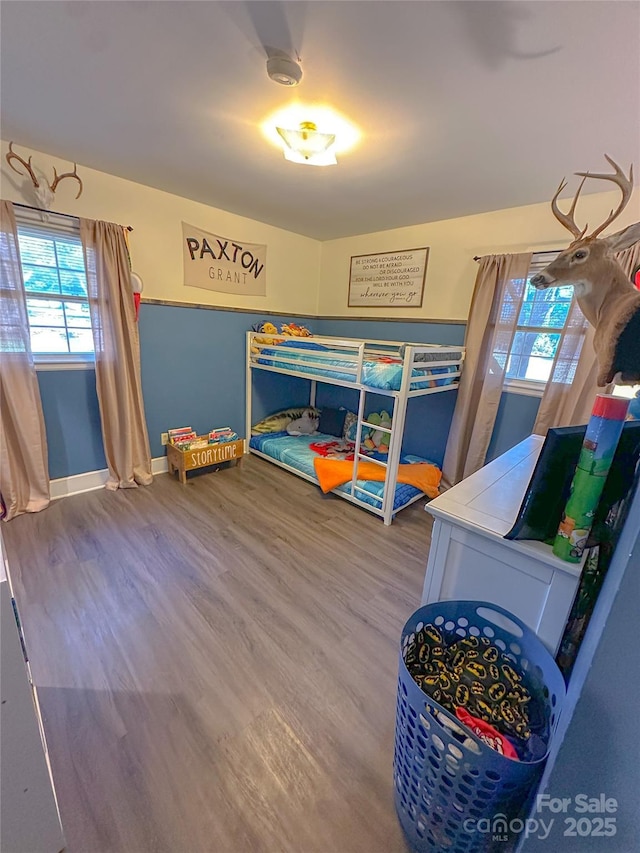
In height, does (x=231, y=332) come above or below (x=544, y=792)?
above

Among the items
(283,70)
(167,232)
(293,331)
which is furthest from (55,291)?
(283,70)

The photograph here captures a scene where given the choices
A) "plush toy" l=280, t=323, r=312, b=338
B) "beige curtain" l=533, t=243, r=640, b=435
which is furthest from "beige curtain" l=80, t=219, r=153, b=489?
"beige curtain" l=533, t=243, r=640, b=435

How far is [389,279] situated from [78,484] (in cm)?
333

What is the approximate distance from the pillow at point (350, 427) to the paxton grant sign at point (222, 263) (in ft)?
5.25

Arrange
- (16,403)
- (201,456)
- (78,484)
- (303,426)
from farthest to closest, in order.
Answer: (303,426), (201,456), (78,484), (16,403)

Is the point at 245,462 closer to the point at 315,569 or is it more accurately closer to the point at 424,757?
the point at 315,569

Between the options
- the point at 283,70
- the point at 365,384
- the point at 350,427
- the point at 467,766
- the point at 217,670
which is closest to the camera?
the point at 467,766

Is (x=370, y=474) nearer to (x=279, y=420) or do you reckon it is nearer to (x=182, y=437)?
(x=279, y=420)

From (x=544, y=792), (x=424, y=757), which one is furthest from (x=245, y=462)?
(x=544, y=792)

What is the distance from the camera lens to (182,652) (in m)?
1.48

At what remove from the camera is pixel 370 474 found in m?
2.82

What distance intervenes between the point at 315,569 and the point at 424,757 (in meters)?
1.23

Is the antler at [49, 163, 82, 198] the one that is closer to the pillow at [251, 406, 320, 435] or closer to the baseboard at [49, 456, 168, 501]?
the baseboard at [49, 456, 168, 501]

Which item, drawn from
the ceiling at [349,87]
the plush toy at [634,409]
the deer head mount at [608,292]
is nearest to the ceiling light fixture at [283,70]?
the ceiling at [349,87]
